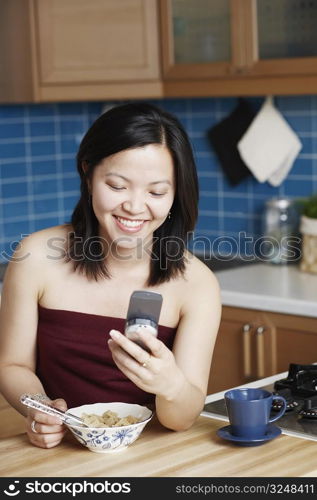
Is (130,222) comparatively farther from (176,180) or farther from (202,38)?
(202,38)

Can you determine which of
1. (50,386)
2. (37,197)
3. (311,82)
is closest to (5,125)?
(37,197)

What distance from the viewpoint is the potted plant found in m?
3.49

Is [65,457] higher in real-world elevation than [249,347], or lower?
higher

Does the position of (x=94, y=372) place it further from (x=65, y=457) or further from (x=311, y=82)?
(x=311, y=82)

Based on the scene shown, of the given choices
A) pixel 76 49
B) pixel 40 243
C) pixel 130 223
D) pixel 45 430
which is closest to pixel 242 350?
pixel 76 49

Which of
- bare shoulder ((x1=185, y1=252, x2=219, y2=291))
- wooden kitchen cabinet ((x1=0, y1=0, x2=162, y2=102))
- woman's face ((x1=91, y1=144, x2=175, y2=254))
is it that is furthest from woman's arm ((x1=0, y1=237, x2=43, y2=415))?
wooden kitchen cabinet ((x1=0, y1=0, x2=162, y2=102))

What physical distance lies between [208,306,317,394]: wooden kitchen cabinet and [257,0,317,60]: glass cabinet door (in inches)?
36.5

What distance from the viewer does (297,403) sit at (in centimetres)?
193

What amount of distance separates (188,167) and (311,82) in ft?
4.95

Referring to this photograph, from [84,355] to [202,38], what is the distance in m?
1.91

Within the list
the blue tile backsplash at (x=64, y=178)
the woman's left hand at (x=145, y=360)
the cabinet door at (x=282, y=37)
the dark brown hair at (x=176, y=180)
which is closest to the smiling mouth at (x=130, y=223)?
the dark brown hair at (x=176, y=180)

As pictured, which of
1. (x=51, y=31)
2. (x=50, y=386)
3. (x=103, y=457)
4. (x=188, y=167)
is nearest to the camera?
(x=103, y=457)

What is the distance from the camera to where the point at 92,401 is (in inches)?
80.6

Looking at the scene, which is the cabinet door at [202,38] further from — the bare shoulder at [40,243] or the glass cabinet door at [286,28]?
the bare shoulder at [40,243]
